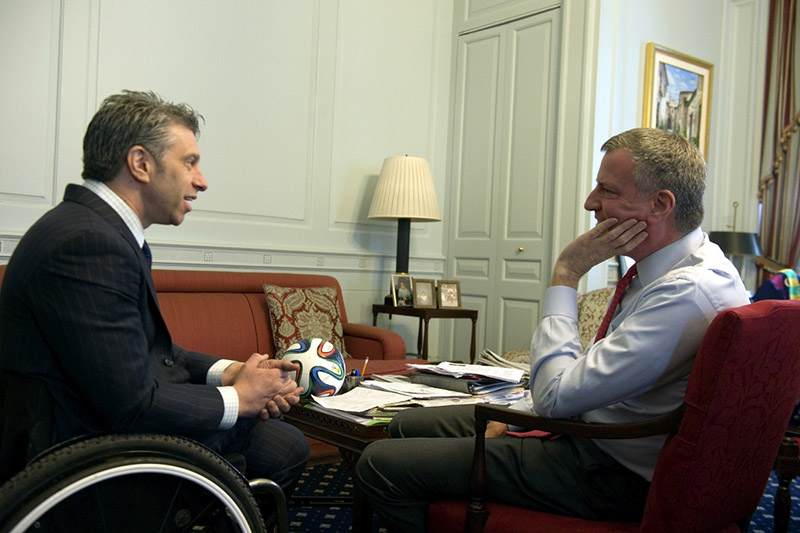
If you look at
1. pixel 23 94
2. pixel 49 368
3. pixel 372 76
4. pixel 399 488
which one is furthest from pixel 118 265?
pixel 372 76

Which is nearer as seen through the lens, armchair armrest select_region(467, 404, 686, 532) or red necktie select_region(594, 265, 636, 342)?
armchair armrest select_region(467, 404, 686, 532)

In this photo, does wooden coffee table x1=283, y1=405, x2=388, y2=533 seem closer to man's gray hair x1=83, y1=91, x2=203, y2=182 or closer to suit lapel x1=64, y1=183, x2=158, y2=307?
suit lapel x1=64, y1=183, x2=158, y2=307

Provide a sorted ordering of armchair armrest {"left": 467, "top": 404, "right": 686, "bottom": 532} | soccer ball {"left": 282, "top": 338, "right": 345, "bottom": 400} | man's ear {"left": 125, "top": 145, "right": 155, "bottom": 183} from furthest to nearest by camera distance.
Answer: soccer ball {"left": 282, "top": 338, "right": 345, "bottom": 400} → man's ear {"left": 125, "top": 145, "right": 155, "bottom": 183} → armchair armrest {"left": 467, "top": 404, "right": 686, "bottom": 532}

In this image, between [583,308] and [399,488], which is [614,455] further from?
[583,308]

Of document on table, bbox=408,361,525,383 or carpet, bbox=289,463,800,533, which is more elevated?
document on table, bbox=408,361,525,383

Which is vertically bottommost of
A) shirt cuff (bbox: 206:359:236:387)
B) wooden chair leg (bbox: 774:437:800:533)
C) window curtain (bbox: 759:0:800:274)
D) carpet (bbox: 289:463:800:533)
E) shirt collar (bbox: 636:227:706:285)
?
carpet (bbox: 289:463:800:533)

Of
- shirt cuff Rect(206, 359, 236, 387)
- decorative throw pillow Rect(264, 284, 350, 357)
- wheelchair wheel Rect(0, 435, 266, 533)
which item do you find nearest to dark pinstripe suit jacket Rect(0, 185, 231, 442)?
wheelchair wheel Rect(0, 435, 266, 533)

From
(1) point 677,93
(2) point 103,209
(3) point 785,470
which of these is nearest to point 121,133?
(2) point 103,209

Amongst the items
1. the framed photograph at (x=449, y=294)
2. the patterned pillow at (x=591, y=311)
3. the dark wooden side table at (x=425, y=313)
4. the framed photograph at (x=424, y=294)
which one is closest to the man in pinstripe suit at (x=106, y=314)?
the patterned pillow at (x=591, y=311)

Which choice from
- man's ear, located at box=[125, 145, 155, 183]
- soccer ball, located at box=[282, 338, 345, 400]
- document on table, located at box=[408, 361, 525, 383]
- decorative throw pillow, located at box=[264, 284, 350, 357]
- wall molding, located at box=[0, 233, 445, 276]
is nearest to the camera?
man's ear, located at box=[125, 145, 155, 183]

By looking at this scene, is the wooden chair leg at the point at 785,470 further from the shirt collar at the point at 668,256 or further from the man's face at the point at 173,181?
the man's face at the point at 173,181

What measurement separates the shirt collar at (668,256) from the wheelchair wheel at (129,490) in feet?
3.14

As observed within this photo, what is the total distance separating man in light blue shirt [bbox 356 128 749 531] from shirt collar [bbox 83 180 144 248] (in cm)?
73

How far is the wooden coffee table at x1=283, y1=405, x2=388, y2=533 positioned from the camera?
181 centimetres
